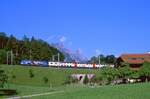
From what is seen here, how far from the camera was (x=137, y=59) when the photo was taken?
15350 centimetres

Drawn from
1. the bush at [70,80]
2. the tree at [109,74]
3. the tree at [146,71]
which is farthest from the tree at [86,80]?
the tree at [146,71]

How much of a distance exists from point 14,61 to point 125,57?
50.0 meters

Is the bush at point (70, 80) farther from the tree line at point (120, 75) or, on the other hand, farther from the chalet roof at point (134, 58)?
the chalet roof at point (134, 58)

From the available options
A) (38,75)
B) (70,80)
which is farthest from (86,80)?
(38,75)

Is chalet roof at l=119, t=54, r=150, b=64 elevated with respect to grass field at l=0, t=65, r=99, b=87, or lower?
elevated

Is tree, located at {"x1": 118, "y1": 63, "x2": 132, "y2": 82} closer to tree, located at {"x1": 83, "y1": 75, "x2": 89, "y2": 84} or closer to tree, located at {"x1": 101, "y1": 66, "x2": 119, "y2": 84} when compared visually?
tree, located at {"x1": 101, "y1": 66, "x2": 119, "y2": 84}

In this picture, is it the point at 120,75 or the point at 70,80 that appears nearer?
the point at 120,75

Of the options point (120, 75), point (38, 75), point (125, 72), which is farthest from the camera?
point (38, 75)

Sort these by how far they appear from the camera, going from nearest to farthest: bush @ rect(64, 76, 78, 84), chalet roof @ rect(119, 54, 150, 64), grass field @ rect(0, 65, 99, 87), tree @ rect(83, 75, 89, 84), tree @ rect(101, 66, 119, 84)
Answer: tree @ rect(101, 66, 119, 84)
tree @ rect(83, 75, 89, 84)
bush @ rect(64, 76, 78, 84)
grass field @ rect(0, 65, 99, 87)
chalet roof @ rect(119, 54, 150, 64)

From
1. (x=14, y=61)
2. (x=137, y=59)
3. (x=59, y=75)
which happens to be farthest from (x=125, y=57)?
(x=14, y=61)

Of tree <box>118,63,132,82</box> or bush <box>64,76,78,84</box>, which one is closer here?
tree <box>118,63,132,82</box>

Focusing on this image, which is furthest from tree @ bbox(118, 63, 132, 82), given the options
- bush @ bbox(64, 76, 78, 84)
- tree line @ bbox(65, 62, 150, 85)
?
bush @ bbox(64, 76, 78, 84)

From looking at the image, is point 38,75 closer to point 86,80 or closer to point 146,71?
point 86,80

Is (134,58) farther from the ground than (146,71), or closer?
farther from the ground
